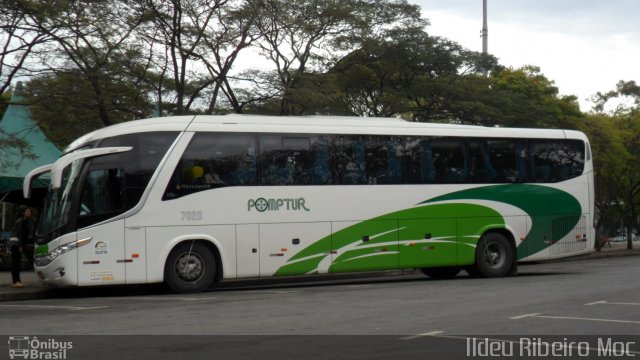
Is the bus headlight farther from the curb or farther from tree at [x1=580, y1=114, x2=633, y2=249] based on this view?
tree at [x1=580, y1=114, x2=633, y2=249]

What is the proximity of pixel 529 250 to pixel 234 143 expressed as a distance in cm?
841

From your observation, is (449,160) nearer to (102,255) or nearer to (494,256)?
(494,256)

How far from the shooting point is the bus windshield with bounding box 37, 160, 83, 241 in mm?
15961

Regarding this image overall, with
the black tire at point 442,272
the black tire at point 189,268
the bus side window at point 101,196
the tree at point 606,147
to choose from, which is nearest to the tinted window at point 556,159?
the black tire at point 442,272

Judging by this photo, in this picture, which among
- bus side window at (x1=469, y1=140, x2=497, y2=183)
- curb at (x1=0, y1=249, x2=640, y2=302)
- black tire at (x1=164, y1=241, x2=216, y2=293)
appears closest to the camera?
black tire at (x1=164, y1=241, x2=216, y2=293)

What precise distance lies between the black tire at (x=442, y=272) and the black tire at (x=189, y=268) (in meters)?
6.92

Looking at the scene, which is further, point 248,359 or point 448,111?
point 448,111

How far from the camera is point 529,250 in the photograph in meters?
21.2

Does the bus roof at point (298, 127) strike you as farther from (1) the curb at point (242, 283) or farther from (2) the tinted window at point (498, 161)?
(1) the curb at point (242, 283)

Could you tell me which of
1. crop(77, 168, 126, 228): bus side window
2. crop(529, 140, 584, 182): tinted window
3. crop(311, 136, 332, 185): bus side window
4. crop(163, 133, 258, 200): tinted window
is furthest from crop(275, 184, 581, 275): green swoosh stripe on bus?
crop(77, 168, 126, 228): bus side window

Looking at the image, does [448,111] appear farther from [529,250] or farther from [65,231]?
[65,231]

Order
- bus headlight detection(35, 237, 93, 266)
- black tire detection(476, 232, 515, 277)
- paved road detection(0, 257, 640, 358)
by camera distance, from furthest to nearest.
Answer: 1. black tire detection(476, 232, 515, 277)
2. bus headlight detection(35, 237, 93, 266)
3. paved road detection(0, 257, 640, 358)

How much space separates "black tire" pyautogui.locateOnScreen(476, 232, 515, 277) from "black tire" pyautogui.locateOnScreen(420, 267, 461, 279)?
106 cm

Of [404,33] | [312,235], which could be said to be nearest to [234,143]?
[312,235]
